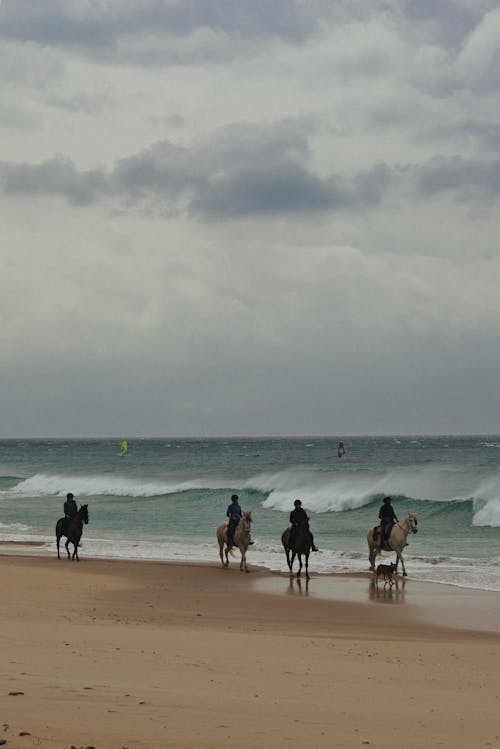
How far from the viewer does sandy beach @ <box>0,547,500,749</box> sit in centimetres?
698

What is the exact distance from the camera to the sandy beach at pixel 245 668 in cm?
698

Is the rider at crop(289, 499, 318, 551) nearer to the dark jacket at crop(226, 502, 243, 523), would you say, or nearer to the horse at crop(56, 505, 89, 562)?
the dark jacket at crop(226, 502, 243, 523)

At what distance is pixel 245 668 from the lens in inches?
380

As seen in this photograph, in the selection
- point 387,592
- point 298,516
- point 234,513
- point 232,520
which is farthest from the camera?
point 234,513

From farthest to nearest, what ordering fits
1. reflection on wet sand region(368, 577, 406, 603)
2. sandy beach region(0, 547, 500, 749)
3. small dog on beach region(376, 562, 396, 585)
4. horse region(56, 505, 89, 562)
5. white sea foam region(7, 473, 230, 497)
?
white sea foam region(7, 473, 230, 497) → horse region(56, 505, 89, 562) → small dog on beach region(376, 562, 396, 585) → reflection on wet sand region(368, 577, 406, 603) → sandy beach region(0, 547, 500, 749)

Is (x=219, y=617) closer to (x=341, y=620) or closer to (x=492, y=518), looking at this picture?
(x=341, y=620)

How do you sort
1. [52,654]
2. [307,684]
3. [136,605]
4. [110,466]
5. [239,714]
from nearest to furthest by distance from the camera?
[239,714] → [307,684] → [52,654] → [136,605] → [110,466]

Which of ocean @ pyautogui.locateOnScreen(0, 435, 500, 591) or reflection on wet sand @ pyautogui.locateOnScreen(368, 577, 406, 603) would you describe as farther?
ocean @ pyautogui.locateOnScreen(0, 435, 500, 591)

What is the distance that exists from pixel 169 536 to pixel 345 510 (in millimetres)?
15461

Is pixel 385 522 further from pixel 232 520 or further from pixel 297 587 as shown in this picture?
pixel 232 520

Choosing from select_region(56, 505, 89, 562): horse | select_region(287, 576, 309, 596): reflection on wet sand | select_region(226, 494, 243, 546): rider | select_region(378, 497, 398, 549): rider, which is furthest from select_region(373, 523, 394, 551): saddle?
select_region(56, 505, 89, 562): horse

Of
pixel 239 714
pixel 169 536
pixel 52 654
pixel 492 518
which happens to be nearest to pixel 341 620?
pixel 52 654

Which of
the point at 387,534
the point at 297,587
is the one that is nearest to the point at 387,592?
the point at 297,587

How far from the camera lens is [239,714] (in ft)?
24.5
